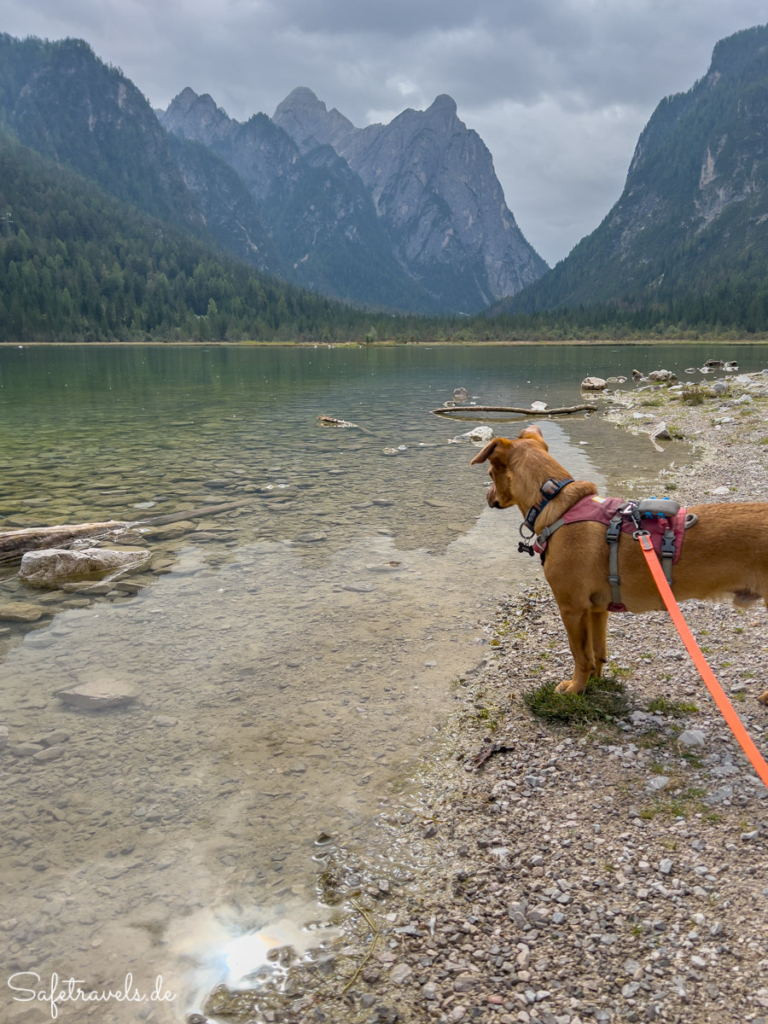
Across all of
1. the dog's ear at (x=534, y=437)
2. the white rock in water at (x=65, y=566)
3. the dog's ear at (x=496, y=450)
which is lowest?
the white rock in water at (x=65, y=566)

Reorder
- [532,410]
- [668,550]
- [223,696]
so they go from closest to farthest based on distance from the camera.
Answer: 1. [668,550]
2. [223,696]
3. [532,410]

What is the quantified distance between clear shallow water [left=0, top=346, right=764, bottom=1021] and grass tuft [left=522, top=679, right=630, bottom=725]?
114 centimetres

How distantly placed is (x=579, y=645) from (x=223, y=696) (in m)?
4.10

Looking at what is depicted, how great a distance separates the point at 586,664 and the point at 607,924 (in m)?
2.72

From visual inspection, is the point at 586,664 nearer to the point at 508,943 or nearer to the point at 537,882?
the point at 537,882

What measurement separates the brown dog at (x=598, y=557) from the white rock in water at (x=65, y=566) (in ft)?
25.8

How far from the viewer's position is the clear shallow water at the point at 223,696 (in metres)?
4.30

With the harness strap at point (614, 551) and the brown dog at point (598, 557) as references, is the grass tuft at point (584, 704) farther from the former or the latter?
the harness strap at point (614, 551)

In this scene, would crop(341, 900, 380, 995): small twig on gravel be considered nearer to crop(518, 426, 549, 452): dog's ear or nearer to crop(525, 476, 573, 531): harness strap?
crop(525, 476, 573, 531): harness strap

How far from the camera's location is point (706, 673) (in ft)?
12.5

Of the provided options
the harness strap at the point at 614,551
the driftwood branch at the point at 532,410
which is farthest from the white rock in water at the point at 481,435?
the harness strap at the point at 614,551
